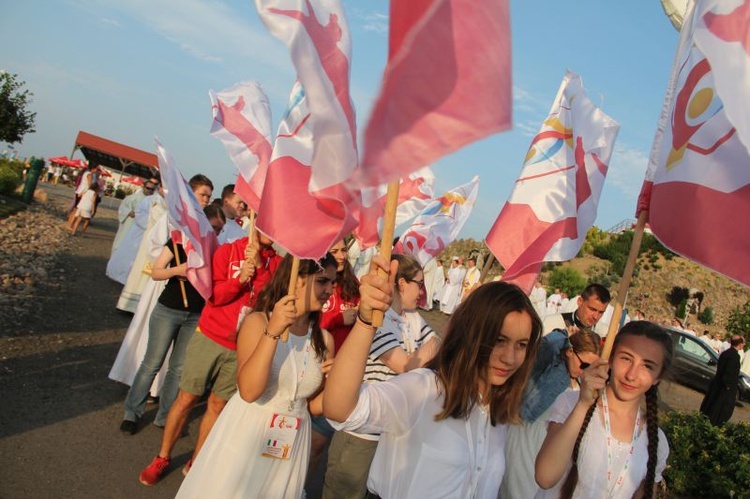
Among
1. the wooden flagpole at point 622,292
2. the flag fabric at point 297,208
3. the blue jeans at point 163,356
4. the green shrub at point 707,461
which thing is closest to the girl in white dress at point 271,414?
the flag fabric at point 297,208

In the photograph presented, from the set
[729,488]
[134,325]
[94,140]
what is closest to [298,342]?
[134,325]

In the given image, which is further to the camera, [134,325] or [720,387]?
[720,387]

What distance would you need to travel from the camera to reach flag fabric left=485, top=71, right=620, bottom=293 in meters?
3.68

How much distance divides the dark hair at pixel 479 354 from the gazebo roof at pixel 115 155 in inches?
1987

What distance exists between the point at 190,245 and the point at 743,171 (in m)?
3.65

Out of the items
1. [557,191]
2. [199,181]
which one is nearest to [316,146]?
[557,191]

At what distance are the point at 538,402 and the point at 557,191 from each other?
134 centimetres

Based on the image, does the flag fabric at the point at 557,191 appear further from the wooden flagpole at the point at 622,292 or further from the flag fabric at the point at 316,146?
the flag fabric at the point at 316,146

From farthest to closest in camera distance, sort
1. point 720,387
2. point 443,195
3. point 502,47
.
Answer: point 720,387, point 443,195, point 502,47

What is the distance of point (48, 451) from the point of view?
14.8 feet

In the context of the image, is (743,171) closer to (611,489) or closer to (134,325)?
(611,489)

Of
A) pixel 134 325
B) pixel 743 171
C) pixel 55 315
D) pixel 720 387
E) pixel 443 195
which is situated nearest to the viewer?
pixel 743 171

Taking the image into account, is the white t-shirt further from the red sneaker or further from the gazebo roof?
the gazebo roof

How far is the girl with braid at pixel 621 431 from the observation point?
256cm
